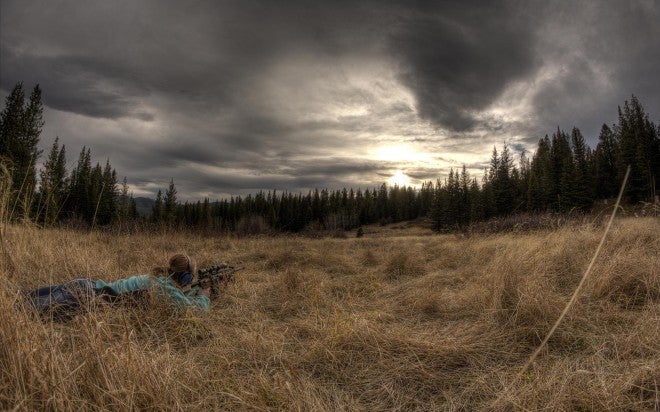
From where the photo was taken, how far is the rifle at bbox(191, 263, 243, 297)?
3.96 meters

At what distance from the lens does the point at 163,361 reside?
6.47 feet

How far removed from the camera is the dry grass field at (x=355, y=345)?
1.56m

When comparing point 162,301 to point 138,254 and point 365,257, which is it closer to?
point 138,254

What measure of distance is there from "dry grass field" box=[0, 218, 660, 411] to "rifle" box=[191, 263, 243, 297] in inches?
9.0

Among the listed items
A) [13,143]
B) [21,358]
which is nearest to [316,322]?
[21,358]

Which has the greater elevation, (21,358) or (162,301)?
(21,358)

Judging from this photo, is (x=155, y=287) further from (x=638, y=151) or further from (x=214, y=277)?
(x=638, y=151)

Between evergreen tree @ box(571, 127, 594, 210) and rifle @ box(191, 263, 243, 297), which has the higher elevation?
evergreen tree @ box(571, 127, 594, 210)

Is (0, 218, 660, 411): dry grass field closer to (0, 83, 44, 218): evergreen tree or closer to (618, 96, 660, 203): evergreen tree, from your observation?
(0, 83, 44, 218): evergreen tree

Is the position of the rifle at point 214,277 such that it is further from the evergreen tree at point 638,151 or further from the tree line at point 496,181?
the evergreen tree at point 638,151

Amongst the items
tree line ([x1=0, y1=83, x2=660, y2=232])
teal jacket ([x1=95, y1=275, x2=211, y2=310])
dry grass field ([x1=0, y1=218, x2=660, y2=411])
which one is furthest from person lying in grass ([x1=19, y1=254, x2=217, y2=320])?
tree line ([x1=0, y1=83, x2=660, y2=232])

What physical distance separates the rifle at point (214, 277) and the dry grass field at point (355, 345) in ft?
0.75

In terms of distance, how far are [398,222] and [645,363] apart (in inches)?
3100

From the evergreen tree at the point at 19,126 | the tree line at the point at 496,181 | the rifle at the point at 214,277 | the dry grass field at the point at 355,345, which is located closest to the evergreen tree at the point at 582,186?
the tree line at the point at 496,181
